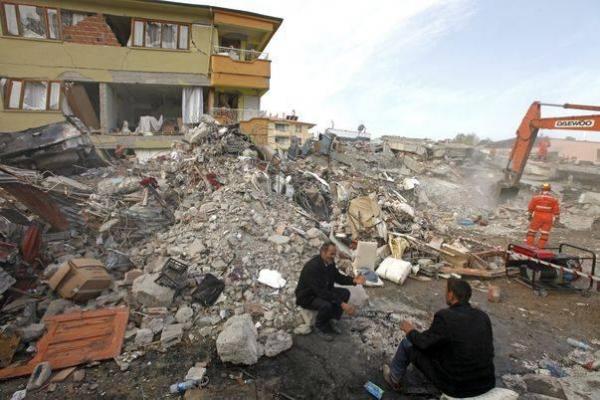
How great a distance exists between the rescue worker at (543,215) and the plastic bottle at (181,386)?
25.7ft

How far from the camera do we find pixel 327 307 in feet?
13.9

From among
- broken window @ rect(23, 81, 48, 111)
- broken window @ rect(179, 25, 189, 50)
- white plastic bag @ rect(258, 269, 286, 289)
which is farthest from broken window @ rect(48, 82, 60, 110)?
white plastic bag @ rect(258, 269, 286, 289)

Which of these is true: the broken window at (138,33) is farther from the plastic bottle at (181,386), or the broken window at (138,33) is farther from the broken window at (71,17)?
the plastic bottle at (181,386)

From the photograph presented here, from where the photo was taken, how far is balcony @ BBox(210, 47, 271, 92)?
54.0 feet

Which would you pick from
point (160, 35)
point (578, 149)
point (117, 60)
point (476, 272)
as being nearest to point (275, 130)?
point (160, 35)

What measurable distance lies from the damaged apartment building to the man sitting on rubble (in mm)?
13407

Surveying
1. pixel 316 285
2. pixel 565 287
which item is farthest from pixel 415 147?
pixel 316 285

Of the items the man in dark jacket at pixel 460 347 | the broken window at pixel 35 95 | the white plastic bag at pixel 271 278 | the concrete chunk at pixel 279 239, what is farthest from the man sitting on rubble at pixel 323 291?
the broken window at pixel 35 95

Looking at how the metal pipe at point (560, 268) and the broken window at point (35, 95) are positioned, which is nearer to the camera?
the metal pipe at point (560, 268)

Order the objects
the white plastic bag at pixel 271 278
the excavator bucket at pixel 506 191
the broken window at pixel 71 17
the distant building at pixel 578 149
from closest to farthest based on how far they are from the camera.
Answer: the white plastic bag at pixel 271 278 → the excavator bucket at pixel 506 191 → the broken window at pixel 71 17 → the distant building at pixel 578 149

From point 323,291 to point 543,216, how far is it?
649 centimetres

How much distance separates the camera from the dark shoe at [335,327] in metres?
4.46

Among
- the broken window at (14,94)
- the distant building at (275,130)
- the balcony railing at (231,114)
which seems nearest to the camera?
the broken window at (14,94)

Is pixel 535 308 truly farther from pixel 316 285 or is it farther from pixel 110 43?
pixel 110 43
